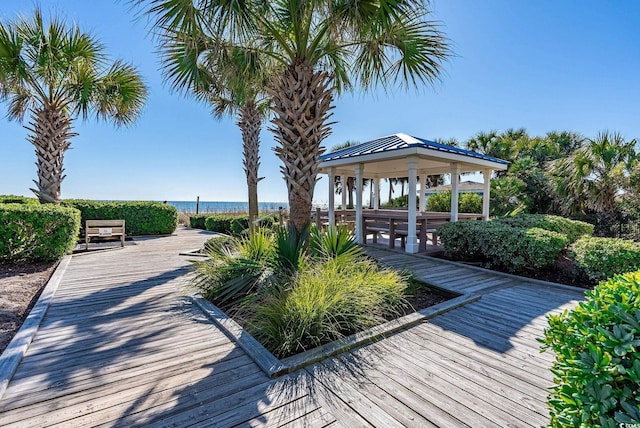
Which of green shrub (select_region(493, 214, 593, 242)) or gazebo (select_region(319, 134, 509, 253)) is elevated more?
gazebo (select_region(319, 134, 509, 253))

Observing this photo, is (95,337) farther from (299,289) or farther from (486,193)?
(486,193)

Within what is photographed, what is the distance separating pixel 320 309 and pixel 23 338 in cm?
314

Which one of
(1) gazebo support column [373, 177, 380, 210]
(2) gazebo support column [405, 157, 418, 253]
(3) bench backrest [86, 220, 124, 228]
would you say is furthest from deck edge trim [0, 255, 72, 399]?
(1) gazebo support column [373, 177, 380, 210]

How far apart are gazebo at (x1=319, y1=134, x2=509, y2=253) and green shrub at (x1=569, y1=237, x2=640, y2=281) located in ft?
12.2

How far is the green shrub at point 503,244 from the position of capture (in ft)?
19.5

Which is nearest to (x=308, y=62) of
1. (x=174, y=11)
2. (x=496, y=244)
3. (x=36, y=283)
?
(x=174, y=11)

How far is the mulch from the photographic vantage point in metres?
3.58

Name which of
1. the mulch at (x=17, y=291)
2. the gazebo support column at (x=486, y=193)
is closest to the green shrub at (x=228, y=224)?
the mulch at (x=17, y=291)

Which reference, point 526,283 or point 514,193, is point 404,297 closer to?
point 526,283

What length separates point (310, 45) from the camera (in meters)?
4.91

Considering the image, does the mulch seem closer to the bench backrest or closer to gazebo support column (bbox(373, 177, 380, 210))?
the bench backrest

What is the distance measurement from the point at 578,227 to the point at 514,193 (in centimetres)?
546

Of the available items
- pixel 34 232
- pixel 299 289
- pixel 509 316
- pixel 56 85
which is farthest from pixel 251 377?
pixel 56 85

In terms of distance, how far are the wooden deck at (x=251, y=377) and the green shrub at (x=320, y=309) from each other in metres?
0.33
